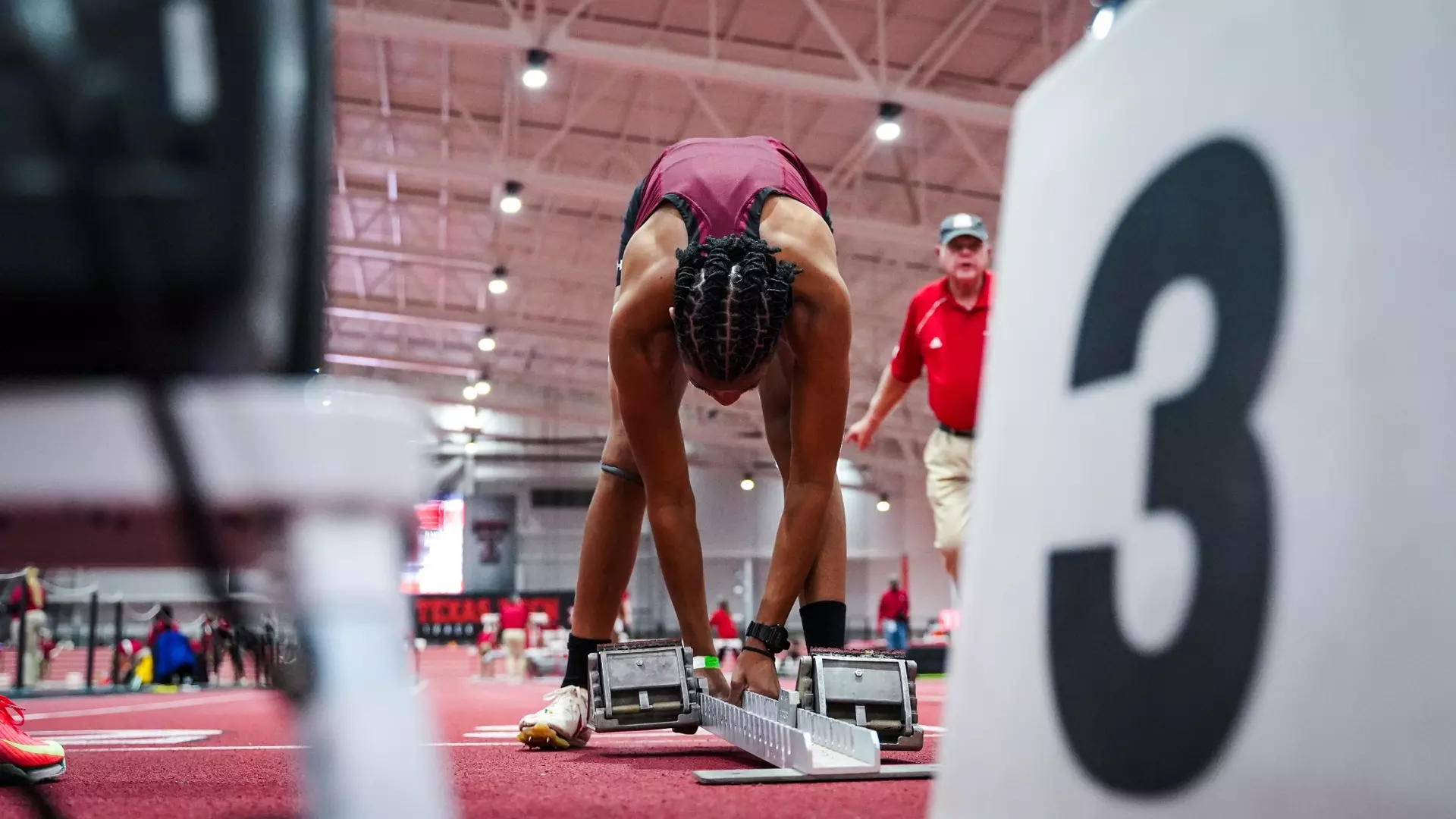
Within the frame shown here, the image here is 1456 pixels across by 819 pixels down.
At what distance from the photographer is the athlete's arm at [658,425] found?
2365mm

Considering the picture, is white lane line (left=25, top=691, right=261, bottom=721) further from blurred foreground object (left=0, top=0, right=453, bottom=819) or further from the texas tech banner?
the texas tech banner

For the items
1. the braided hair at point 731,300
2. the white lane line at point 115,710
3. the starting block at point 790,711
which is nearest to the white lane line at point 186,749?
the starting block at point 790,711

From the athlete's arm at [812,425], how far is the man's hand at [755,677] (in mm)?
101

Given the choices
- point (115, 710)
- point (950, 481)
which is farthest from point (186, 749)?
point (115, 710)

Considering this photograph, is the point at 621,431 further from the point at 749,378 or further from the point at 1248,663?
the point at 1248,663

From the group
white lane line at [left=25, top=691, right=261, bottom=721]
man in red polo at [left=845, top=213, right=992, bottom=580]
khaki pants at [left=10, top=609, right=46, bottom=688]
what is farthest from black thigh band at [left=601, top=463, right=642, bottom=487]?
khaki pants at [left=10, top=609, right=46, bottom=688]

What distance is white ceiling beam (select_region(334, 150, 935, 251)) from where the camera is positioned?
46.2 feet

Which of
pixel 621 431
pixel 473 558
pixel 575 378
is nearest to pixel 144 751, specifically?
pixel 621 431

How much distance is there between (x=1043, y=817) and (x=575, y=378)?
2755 centimetres

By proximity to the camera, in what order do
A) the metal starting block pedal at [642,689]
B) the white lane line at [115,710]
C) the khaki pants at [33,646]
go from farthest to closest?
the khaki pants at [33,646] → the white lane line at [115,710] → the metal starting block pedal at [642,689]

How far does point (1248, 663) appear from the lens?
2.34ft

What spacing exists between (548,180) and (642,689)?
40.9ft

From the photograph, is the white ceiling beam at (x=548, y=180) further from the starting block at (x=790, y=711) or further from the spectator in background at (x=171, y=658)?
the starting block at (x=790, y=711)

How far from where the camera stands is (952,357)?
430 cm
